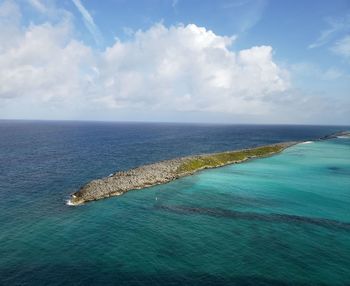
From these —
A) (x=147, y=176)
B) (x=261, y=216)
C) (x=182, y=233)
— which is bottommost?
(x=182, y=233)

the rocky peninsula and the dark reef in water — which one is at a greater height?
the rocky peninsula

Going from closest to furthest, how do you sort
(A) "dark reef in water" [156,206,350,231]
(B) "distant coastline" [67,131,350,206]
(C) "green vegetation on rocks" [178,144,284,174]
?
1. (A) "dark reef in water" [156,206,350,231]
2. (B) "distant coastline" [67,131,350,206]
3. (C) "green vegetation on rocks" [178,144,284,174]

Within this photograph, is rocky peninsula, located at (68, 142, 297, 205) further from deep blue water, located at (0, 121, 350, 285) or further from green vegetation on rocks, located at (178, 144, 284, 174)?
deep blue water, located at (0, 121, 350, 285)

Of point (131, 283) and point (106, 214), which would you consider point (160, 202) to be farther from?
point (131, 283)

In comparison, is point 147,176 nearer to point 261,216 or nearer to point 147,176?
point 147,176

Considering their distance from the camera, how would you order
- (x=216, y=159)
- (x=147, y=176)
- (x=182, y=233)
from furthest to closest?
1. (x=216, y=159)
2. (x=147, y=176)
3. (x=182, y=233)

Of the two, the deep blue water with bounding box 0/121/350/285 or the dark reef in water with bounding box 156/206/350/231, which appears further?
the dark reef in water with bounding box 156/206/350/231

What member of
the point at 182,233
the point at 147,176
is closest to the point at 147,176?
the point at 147,176

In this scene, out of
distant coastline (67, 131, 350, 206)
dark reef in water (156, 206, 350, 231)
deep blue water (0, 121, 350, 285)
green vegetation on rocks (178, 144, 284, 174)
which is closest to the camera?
deep blue water (0, 121, 350, 285)

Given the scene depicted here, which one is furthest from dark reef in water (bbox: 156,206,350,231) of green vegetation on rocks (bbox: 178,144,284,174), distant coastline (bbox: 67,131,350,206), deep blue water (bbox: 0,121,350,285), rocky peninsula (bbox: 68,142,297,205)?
green vegetation on rocks (bbox: 178,144,284,174)
